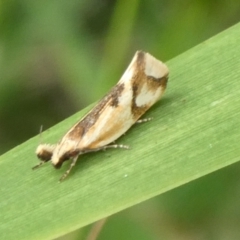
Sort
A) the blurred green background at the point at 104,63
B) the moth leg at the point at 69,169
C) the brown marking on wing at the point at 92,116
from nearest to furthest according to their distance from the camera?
1. the moth leg at the point at 69,169
2. the brown marking on wing at the point at 92,116
3. the blurred green background at the point at 104,63

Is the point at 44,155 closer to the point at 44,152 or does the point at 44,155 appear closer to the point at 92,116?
the point at 44,152

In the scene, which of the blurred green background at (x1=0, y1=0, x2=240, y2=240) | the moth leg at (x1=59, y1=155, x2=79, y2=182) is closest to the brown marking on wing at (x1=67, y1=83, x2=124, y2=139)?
the moth leg at (x1=59, y1=155, x2=79, y2=182)

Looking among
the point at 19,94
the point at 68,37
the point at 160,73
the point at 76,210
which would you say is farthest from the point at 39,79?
the point at 76,210

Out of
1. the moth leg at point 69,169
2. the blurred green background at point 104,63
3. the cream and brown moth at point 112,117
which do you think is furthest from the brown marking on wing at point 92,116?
the blurred green background at point 104,63

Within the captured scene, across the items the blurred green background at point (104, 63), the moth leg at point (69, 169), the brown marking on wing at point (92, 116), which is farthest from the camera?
the blurred green background at point (104, 63)

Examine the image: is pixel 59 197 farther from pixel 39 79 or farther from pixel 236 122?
pixel 39 79

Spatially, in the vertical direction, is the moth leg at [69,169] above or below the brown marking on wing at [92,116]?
below

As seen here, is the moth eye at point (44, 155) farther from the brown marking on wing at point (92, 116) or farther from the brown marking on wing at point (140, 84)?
the brown marking on wing at point (140, 84)
